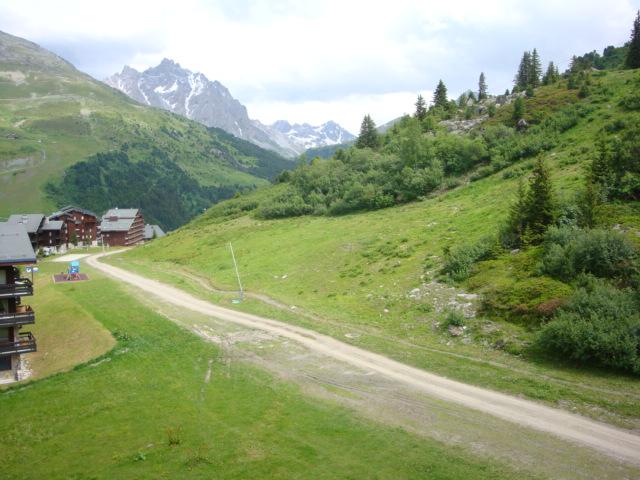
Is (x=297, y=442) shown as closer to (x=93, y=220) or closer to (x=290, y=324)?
(x=290, y=324)

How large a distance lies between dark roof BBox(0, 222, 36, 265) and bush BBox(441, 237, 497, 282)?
31.9 metres

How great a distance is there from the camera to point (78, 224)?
146 metres

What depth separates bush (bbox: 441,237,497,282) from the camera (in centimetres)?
3462

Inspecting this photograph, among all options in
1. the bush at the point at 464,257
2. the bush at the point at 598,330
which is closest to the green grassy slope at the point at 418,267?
the bush at the point at 598,330

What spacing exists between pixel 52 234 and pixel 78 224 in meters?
14.9

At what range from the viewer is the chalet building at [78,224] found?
138 m

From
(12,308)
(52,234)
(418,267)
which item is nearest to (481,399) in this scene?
(418,267)

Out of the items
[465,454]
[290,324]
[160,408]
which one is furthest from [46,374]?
[465,454]

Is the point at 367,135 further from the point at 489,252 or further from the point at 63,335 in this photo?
the point at 63,335

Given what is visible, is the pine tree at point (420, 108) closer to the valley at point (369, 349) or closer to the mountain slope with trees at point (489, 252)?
the mountain slope with trees at point (489, 252)

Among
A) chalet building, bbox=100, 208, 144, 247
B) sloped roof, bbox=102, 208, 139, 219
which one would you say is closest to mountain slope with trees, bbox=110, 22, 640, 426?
chalet building, bbox=100, 208, 144, 247

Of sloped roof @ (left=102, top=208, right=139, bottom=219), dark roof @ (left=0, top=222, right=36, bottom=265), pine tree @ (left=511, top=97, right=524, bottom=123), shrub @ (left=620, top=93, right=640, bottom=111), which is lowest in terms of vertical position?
dark roof @ (left=0, top=222, right=36, bottom=265)

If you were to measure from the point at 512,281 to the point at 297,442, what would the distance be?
1996cm

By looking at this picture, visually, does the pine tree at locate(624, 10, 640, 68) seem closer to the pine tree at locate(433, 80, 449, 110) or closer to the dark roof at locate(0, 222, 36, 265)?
the pine tree at locate(433, 80, 449, 110)
